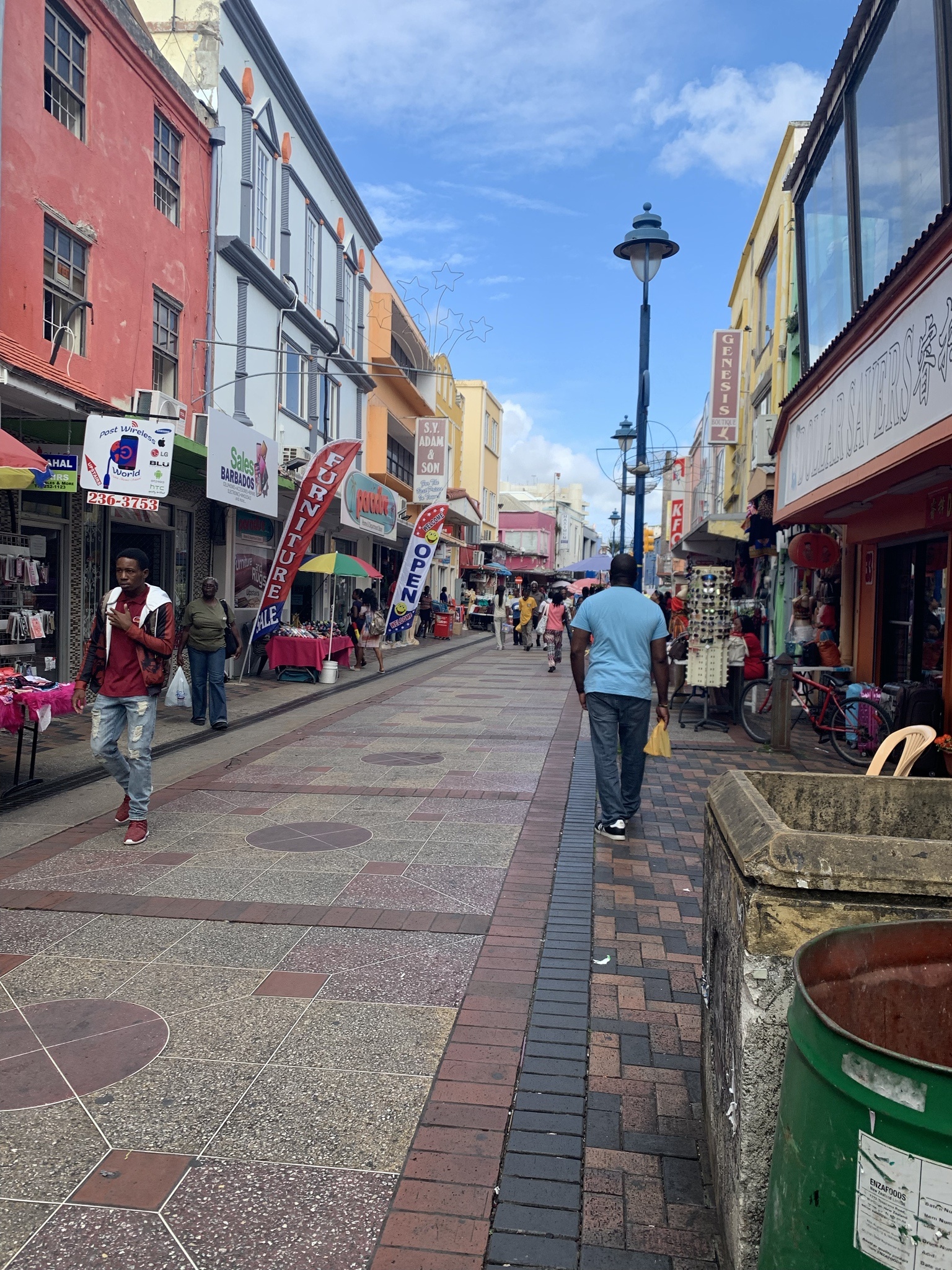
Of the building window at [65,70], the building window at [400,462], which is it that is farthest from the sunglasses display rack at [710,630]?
the building window at [400,462]

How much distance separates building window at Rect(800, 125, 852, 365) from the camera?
905 centimetres

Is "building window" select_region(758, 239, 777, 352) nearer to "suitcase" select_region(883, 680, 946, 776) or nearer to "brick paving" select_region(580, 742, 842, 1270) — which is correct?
"suitcase" select_region(883, 680, 946, 776)

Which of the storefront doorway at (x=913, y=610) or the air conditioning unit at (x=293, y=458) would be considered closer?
the storefront doorway at (x=913, y=610)

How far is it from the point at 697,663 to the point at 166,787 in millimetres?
6188

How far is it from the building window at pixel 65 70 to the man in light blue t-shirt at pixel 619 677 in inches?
365

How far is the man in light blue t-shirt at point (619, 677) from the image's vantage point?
6.48 m

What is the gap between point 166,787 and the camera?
807cm

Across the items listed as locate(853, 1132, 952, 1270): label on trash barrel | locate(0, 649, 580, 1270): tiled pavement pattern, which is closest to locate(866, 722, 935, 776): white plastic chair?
locate(0, 649, 580, 1270): tiled pavement pattern

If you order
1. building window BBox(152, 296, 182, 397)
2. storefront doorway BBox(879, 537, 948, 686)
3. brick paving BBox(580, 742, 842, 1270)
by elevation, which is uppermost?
building window BBox(152, 296, 182, 397)

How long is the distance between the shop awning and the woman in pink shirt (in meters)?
2.97

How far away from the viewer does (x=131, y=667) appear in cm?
620

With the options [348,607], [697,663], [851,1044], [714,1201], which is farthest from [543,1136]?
[348,607]

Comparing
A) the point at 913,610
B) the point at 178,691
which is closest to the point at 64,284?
the point at 178,691

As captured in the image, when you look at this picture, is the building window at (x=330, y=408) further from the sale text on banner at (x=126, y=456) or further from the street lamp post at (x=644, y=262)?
the sale text on banner at (x=126, y=456)
